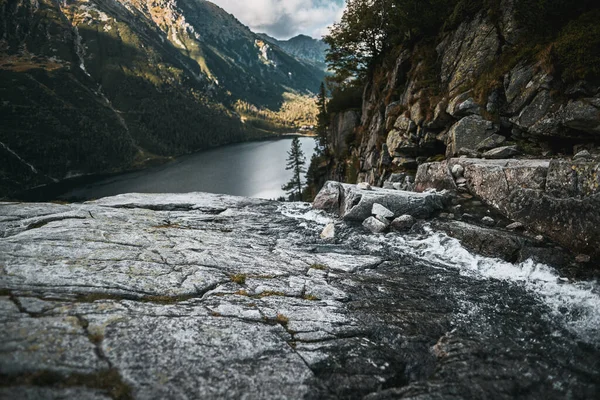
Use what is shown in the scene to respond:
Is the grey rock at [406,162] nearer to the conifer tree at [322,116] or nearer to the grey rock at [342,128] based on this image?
the grey rock at [342,128]

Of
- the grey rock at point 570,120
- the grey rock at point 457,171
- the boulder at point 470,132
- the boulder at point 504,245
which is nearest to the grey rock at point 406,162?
the boulder at point 470,132

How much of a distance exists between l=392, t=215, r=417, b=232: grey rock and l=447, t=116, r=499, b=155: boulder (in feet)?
30.1

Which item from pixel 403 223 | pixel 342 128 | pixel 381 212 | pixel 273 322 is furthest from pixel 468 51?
pixel 342 128

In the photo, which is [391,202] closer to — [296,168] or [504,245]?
[504,245]

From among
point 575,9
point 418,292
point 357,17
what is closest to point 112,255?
point 418,292

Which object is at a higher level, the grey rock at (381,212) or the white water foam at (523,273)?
the grey rock at (381,212)

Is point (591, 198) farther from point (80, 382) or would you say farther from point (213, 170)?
point (213, 170)

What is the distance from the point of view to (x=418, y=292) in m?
10.9

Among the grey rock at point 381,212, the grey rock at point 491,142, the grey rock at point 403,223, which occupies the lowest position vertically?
the grey rock at point 403,223

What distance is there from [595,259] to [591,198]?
2360mm

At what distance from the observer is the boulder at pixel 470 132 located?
2094 centimetres

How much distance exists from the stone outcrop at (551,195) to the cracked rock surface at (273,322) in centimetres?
215

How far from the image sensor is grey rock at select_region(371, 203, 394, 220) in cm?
1802

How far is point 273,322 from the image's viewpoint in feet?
27.2
